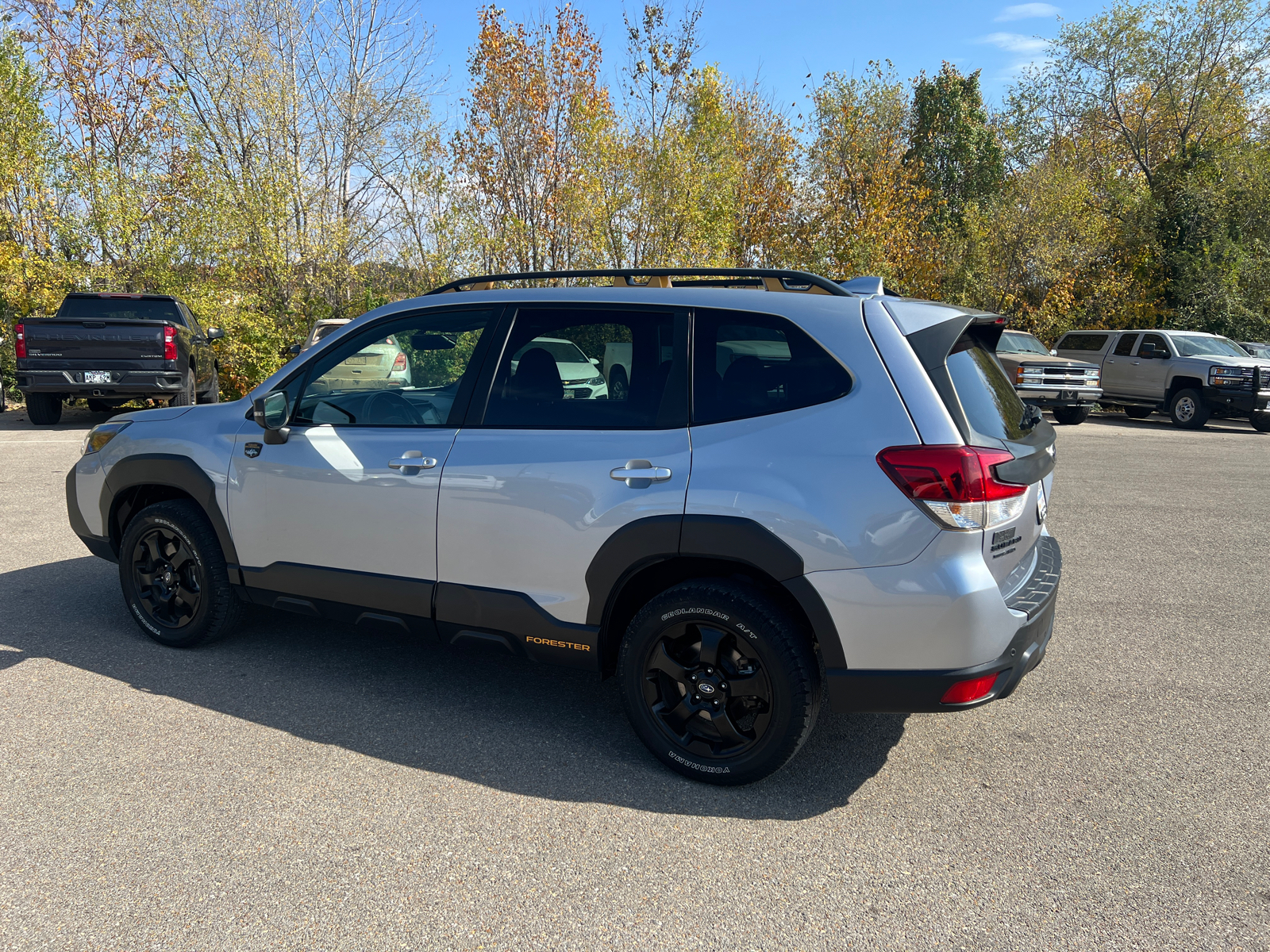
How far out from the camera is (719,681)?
3.32 metres

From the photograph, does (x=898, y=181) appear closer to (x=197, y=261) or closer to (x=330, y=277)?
(x=330, y=277)

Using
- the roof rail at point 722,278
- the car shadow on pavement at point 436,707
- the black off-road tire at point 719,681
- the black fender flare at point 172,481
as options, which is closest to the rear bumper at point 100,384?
the car shadow on pavement at point 436,707

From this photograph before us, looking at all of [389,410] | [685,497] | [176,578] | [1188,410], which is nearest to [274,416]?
[389,410]

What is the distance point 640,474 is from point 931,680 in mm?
1214

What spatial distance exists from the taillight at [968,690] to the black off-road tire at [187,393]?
13705mm

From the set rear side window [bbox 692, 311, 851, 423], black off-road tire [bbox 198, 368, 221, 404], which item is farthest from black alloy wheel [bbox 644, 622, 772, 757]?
black off-road tire [bbox 198, 368, 221, 404]

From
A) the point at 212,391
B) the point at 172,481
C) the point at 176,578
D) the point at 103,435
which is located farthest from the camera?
the point at 212,391

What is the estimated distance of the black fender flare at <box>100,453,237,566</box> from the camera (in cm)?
443

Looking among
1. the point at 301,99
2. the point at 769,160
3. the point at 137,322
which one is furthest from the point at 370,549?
the point at 769,160

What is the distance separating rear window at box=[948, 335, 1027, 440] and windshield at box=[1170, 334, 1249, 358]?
18242 mm

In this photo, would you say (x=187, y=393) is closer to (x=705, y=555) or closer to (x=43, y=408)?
(x=43, y=408)

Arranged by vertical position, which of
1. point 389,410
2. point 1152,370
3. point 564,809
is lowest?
point 564,809

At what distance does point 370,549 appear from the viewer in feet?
12.9

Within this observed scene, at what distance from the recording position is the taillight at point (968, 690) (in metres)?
3.00
